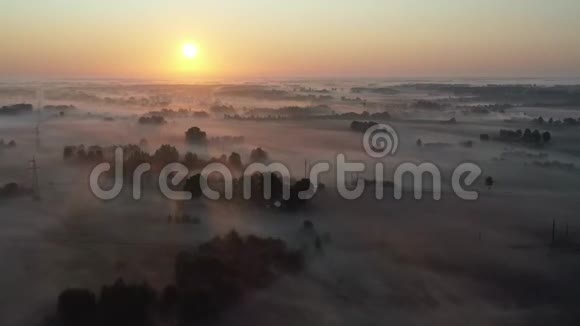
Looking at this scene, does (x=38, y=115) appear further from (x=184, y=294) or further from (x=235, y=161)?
(x=184, y=294)

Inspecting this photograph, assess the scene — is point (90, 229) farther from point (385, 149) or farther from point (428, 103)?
point (428, 103)

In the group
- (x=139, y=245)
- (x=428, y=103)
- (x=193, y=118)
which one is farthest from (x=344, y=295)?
(x=428, y=103)

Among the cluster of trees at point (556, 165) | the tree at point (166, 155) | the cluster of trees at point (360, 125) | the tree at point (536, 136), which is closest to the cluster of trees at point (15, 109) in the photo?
the tree at point (166, 155)

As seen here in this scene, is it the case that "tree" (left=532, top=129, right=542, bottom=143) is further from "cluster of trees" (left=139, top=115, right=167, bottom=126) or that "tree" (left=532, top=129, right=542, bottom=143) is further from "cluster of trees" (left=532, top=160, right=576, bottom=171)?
"cluster of trees" (left=139, top=115, right=167, bottom=126)

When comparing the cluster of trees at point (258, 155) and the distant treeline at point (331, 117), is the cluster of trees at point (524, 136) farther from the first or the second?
the cluster of trees at point (258, 155)

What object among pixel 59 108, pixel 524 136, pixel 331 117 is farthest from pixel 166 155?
pixel 59 108
